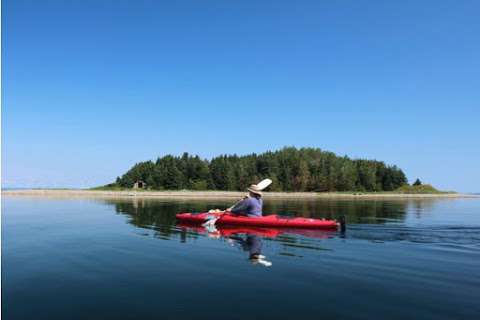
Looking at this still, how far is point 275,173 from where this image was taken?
124 meters

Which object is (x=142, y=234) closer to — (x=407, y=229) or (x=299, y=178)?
(x=407, y=229)

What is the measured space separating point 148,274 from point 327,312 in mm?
5946

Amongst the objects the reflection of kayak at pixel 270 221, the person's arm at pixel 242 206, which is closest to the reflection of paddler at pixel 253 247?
the reflection of kayak at pixel 270 221

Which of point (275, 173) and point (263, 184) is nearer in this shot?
point (263, 184)

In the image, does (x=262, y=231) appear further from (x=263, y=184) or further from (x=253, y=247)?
(x=253, y=247)

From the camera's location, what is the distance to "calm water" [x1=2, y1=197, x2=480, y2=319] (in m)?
9.06

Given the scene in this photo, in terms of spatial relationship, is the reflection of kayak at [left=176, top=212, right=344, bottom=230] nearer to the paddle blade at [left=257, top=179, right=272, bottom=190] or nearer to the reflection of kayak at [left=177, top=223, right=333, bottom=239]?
the reflection of kayak at [left=177, top=223, right=333, bottom=239]

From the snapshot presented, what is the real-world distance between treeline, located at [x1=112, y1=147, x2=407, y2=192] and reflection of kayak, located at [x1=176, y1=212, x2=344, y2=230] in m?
95.4

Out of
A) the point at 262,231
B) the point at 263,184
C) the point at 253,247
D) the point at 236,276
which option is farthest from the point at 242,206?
the point at 236,276

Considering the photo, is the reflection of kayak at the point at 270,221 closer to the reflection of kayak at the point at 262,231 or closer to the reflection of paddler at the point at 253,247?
the reflection of kayak at the point at 262,231

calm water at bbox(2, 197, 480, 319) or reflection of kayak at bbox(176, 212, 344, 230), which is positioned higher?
reflection of kayak at bbox(176, 212, 344, 230)

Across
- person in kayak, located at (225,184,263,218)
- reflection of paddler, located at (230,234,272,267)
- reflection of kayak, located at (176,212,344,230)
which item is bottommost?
reflection of paddler, located at (230,234,272,267)

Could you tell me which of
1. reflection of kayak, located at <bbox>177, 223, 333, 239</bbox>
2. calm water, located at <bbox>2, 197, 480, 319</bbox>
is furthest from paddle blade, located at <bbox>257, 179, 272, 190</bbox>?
calm water, located at <bbox>2, 197, 480, 319</bbox>

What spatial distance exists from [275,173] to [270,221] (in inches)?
3955
